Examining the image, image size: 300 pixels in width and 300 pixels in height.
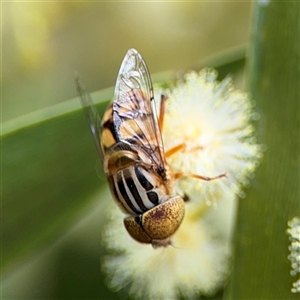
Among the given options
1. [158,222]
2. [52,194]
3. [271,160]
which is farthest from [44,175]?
[271,160]

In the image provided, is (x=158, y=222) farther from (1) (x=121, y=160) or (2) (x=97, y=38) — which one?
(2) (x=97, y=38)

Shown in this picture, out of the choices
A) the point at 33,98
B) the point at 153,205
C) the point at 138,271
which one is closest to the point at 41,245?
the point at 138,271

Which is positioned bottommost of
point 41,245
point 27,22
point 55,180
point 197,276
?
point 197,276

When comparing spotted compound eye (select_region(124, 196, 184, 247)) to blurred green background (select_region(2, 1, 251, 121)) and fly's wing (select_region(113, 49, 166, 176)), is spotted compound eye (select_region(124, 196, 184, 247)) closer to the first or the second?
fly's wing (select_region(113, 49, 166, 176))

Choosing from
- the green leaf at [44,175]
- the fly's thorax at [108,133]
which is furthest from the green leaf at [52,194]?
the fly's thorax at [108,133]

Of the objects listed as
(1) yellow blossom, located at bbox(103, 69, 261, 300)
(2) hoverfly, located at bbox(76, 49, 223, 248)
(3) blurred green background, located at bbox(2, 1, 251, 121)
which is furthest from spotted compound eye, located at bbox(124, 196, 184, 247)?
(3) blurred green background, located at bbox(2, 1, 251, 121)

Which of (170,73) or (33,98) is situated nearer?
(170,73)

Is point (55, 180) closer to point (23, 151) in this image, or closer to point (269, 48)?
point (23, 151)
